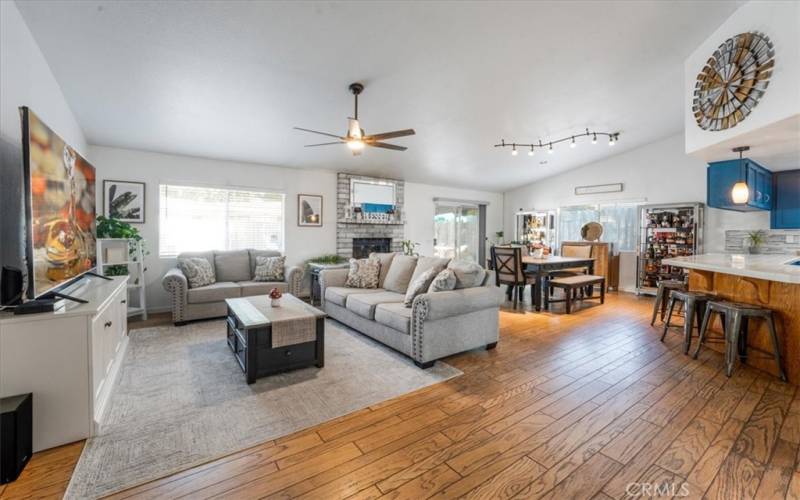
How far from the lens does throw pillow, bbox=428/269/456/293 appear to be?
3205 millimetres

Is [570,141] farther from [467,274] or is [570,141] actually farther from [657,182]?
[467,274]

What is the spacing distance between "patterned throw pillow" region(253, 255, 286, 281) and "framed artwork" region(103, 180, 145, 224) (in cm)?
179

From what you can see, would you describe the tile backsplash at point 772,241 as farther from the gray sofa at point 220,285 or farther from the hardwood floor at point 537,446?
the gray sofa at point 220,285

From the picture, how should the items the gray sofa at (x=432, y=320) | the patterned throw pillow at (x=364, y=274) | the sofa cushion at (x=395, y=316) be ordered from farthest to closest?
the patterned throw pillow at (x=364, y=274) → the sofa cushion at (x=395, y=316) → the gray sofa at (x=432, y=320)

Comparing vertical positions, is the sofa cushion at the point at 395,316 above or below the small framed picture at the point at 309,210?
below

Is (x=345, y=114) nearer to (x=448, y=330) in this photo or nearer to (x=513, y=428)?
(x=448, y=330)

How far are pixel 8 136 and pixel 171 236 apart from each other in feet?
10.7

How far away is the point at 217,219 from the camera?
18.2ft

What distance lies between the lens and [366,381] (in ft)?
9.05

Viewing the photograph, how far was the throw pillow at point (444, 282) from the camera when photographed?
126 inches

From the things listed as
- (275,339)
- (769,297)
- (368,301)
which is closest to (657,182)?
(769,297)

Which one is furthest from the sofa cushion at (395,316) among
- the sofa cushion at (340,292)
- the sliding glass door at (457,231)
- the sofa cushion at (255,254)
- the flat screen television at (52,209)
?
the sliding glass door at (457,231)

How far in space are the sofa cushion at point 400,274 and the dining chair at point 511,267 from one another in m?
1.76

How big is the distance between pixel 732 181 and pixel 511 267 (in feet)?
9.64
